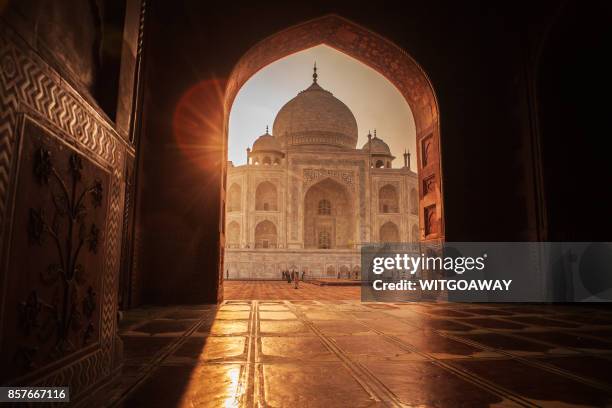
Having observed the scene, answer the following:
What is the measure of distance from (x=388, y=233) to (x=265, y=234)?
23.6 feet

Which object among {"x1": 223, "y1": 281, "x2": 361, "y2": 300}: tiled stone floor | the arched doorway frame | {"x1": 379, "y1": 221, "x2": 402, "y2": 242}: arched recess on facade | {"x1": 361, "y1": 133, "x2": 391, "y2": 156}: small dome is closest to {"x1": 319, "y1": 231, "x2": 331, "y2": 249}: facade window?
the arched doorway frame

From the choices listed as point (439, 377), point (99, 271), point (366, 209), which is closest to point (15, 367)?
point (99, 271)

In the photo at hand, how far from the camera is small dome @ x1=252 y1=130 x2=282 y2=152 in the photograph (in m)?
26.7

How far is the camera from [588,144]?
6453 mm

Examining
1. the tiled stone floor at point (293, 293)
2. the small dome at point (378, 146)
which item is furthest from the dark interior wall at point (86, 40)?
the small dome at point (378, 146)

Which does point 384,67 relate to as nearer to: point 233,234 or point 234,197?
point 233,234

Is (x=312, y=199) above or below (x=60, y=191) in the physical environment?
above

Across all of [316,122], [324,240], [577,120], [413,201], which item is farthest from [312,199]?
[577,120]

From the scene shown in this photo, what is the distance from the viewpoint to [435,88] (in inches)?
262

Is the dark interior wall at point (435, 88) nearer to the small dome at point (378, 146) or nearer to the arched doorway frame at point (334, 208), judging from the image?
the arched doorway frame at point (334, 208)

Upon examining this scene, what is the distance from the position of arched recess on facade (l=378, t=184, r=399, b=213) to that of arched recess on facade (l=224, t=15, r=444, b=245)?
18.6 metres

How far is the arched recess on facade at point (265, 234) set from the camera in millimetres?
24405

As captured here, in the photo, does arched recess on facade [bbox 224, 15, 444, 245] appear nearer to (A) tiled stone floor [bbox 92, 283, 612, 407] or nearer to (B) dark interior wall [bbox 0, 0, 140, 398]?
(A) tiled stone floor [bbox 92, 283, 612, 407]

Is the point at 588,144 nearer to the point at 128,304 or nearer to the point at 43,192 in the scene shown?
the point at 128,304
